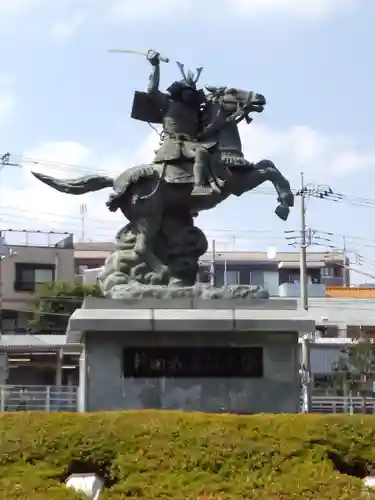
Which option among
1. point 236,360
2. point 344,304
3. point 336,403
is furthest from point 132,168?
point 344,304

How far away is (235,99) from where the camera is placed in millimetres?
11953

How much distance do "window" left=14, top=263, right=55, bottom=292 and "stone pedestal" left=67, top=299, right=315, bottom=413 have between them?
3009 cm

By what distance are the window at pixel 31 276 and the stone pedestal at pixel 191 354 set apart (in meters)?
30.1

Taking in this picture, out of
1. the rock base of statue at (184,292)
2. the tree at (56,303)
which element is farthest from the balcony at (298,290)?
the rock base of statue at (184,292)

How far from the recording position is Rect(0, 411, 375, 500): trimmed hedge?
6395 millimetres

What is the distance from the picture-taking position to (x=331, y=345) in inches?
1348

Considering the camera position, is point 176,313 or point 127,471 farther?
point 176,313

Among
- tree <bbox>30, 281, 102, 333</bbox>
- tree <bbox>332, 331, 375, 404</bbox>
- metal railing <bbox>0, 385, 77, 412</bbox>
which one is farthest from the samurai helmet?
tree <bbox>30, 281, 102, 333</bbox>

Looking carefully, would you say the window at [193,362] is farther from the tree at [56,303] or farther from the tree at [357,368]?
the tree at [56,303]

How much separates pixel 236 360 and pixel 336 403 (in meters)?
3.72

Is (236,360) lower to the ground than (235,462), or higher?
higher

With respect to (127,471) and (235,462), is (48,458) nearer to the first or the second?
(127,471)

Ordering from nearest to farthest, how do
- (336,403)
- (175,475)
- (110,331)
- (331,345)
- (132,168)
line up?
(175,475) → (110,331) → (132,168) → (336,403) → (331,345)

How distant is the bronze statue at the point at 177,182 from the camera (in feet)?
37.0
